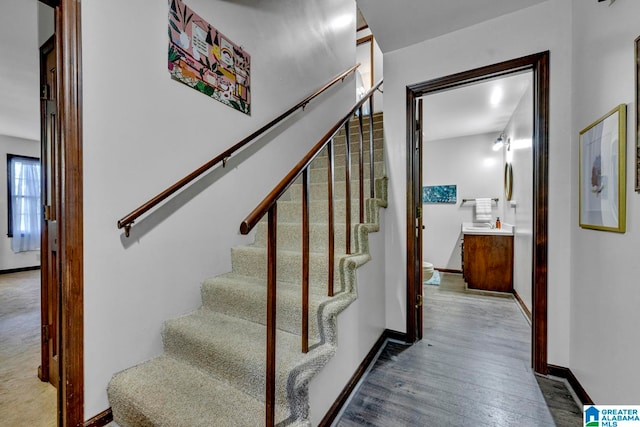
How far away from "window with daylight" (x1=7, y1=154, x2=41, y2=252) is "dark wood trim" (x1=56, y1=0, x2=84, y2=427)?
19.5ft

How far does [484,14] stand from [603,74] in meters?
0.95

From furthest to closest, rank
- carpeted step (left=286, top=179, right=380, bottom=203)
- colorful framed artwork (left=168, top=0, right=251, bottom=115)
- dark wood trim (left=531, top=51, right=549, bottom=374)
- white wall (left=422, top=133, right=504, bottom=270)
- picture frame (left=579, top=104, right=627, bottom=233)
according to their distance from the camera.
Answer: white wall (left=422, top=133, right=504, bottom=270) < carpeted step (left=286, top=179, right=380, bottom=203) < dark wood trim (left=531, top=51, right=549, bottom=374) < colorful framed artwork (left=168, top=0, right=251, bottom=115) < picture frame (left=579, top=104, right=627, bottom=233)

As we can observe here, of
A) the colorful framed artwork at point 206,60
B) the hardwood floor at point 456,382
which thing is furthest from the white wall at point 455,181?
the colorful framed artwork at point 206,60

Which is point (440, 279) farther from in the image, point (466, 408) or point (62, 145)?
point (62, 145)

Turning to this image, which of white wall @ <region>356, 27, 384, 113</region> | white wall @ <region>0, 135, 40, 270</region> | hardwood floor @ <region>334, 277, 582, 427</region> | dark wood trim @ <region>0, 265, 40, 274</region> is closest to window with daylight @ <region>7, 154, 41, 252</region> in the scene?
white wall @ <region>0, 135, 40, 270</region>

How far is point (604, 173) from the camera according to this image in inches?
51.3

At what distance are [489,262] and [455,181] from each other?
185cm

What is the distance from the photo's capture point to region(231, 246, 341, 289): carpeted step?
163 cm

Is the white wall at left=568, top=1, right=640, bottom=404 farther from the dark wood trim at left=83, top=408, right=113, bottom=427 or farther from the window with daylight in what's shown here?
the window with daylight

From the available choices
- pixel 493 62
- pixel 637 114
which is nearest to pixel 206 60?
pixel 493 62

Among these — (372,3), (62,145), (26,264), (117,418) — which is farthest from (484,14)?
(26,264)

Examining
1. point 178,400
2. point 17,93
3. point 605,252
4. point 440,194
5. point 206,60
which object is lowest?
point 178,400

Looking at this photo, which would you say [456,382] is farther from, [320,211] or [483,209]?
[483,209]

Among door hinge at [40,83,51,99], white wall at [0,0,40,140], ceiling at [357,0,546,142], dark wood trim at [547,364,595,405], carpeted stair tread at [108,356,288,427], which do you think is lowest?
dark wood trim at [547,364,595,405]
